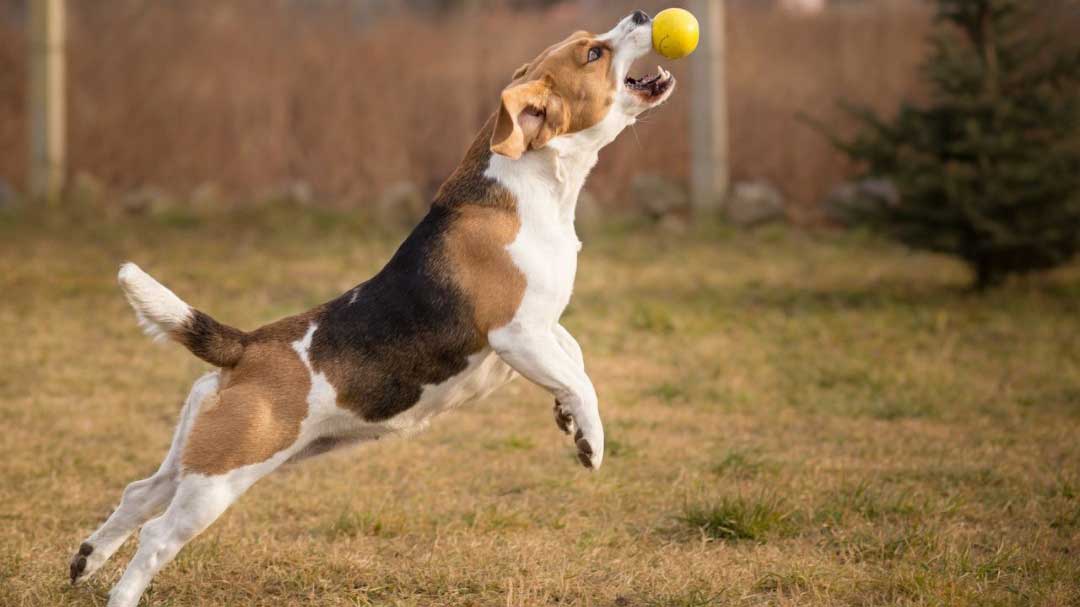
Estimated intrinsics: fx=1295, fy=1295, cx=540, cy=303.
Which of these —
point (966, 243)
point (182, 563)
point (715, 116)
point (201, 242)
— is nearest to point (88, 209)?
point (201, 242)

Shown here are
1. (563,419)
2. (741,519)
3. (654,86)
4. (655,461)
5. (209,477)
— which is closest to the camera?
(209,477)

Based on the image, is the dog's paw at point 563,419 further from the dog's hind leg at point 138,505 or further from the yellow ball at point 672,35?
the yellow ball at point 672,35

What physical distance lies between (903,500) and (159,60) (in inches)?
524

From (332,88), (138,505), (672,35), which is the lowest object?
(138,505)

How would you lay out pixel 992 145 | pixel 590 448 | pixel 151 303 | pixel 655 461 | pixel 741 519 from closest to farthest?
pixel 151 303 → pixel 590 448 → pixel 741 519 → pixel 655 461 → pixel 992 145

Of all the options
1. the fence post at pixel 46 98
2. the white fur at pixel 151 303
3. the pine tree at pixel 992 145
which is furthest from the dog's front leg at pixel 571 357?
the fence post at pixel 46 98

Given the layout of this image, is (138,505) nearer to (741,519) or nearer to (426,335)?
(426,335)

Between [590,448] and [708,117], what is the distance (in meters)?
10.1

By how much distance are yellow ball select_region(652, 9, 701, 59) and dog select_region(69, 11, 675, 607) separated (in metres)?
0.07

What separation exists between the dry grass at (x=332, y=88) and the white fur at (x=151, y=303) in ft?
37.7

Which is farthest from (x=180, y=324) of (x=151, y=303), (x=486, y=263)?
(x=486, y=263)

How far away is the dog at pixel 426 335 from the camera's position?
4289mm

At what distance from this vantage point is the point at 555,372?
15.0 feet

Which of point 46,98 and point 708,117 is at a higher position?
point 46,98
